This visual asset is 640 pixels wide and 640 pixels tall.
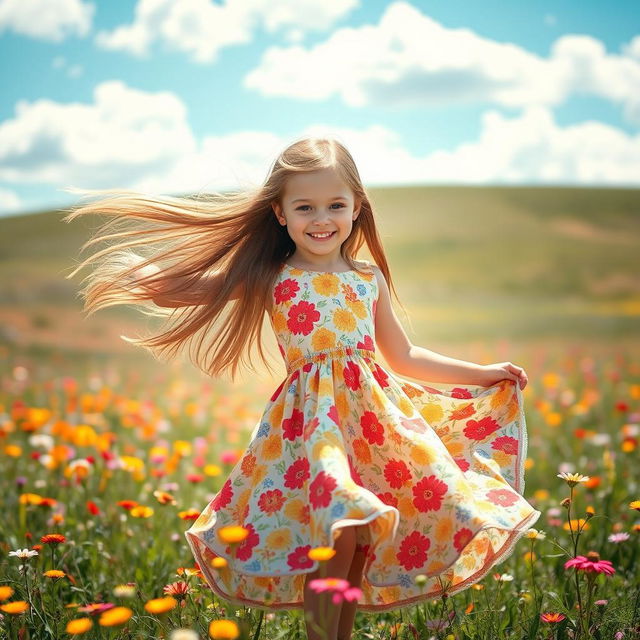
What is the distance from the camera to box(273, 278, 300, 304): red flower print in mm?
2976

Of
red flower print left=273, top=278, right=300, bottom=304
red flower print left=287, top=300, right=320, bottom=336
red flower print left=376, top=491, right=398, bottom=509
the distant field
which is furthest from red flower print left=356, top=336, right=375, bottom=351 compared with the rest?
the distant field

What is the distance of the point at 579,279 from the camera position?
27.4 meters

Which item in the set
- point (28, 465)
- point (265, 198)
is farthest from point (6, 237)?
point (265, 198)

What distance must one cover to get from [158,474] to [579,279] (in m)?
25.4

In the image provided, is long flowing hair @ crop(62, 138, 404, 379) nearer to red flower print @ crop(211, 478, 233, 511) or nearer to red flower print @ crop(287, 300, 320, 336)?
red flower print @ crop(287, 300, 320, 336)

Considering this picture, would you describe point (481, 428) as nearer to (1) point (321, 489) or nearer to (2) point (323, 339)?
(2) point (323, 339)

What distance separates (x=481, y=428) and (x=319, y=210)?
105 centimetres

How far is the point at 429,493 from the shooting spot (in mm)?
2590

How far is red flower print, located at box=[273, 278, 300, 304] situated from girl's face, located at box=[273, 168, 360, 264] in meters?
0.14

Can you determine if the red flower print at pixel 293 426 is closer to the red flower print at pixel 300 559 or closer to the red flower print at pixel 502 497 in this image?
the red flower print at pixel 300 559

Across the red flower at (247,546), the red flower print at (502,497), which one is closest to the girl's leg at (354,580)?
the red flower at (247,546)

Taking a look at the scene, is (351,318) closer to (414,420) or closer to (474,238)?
(414,420)

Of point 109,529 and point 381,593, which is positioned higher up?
point 381,593

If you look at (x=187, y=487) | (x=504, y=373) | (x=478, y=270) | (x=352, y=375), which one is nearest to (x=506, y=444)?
(x=504, y=373)
